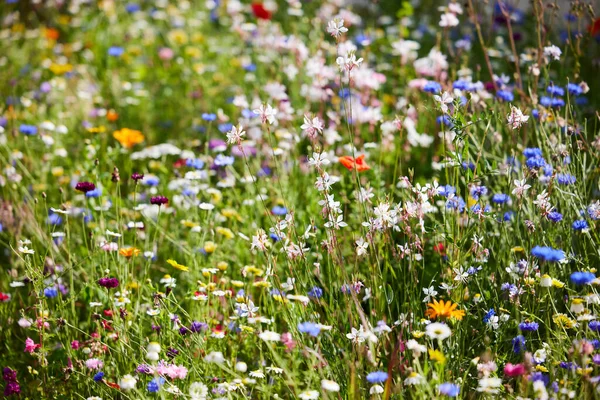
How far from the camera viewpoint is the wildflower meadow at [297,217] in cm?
213

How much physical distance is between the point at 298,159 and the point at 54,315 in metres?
1.48

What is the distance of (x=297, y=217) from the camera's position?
3107mm

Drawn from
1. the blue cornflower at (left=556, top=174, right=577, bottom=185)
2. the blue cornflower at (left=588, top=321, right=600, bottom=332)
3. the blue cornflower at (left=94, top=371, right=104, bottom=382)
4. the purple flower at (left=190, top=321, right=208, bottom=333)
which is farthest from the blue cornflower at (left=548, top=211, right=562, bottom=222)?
the blue cornflower at (left=94, top=371, right=104, bottom=382)

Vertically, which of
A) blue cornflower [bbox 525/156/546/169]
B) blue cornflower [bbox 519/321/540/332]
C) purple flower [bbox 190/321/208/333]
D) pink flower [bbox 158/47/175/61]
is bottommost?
pink flower [bbox 158/47/175/61]

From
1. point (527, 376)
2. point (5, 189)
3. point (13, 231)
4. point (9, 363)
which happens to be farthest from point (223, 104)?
point (527, 376)

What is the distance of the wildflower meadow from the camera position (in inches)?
83.9

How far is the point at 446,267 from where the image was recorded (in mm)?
2439

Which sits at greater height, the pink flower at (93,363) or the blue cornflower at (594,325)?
the blue cornflower at (594,325)

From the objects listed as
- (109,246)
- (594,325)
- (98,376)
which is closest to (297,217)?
(109,246)

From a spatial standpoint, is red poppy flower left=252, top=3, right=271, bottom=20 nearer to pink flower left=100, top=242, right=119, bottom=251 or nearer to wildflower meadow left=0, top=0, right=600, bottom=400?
wildflower meadow left=0, top=0, right=600, bottom=400

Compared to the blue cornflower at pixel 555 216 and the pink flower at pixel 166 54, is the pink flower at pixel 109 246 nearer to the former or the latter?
the blue cornflower at pixel 555 216

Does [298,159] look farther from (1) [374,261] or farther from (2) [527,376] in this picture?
(2) [527,376]

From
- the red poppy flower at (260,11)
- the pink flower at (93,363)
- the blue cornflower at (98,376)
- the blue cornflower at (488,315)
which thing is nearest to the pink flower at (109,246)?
the pink flower at (93,363)

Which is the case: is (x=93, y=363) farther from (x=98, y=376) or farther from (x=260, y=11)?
(x=260, y=11)
